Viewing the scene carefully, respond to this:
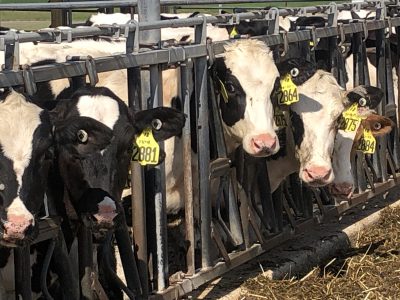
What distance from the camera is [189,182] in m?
5.93

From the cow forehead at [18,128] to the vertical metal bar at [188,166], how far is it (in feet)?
4.67

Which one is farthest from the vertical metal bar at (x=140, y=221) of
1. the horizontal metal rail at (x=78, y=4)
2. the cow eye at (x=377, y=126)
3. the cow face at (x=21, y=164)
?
the cow eye at (x=377, y=126)

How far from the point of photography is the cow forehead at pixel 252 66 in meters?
6.48

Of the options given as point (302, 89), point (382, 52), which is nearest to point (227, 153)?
point (302, 89)

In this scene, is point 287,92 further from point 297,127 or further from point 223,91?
point 223,91

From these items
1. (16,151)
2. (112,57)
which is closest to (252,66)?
(112,57)

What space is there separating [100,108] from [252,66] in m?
1.79

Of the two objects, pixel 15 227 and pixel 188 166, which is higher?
pixel 15 227

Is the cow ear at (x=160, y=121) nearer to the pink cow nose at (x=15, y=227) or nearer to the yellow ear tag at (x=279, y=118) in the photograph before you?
the pink cow nose at (x=15, y=227)

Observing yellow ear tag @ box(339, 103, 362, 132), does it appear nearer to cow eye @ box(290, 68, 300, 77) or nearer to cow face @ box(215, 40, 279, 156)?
cow eye @ box(290, 68, 300, 77)

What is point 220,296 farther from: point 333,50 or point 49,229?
point 333,50

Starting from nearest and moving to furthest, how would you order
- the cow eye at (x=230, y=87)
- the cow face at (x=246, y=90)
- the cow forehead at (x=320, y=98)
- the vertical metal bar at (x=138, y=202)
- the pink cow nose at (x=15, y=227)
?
the pink cow nose at (x=15, y=227) → the vertical metal bar at (x=138, y=202) → the cow face at (x=246, y=90) → the cow eye at (x=230, y=87) → the cow forehead at (x=320, y=98)

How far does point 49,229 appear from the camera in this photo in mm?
4738

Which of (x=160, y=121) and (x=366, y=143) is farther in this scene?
(x=366, y=143)
